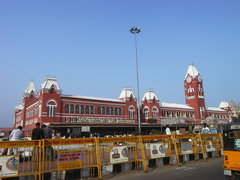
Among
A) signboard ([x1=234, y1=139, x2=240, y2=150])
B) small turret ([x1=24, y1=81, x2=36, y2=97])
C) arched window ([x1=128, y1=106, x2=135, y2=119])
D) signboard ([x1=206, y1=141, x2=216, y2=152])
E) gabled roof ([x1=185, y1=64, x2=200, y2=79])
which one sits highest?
gabled roof ([x1=185, y1=64, x2=200, y2=79])

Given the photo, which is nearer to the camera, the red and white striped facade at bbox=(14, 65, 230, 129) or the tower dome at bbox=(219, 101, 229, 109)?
the red and white striped facade at bbox=(14, 65, 230, 129)

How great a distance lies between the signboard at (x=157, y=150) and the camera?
9.72 m

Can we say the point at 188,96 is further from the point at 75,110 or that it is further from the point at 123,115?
the point at 75,110

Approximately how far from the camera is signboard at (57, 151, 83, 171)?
284 inches

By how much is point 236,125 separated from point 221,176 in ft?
8.23

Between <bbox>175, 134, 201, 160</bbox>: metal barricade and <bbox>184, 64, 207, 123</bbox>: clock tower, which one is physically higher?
<bbox>184, 64, 207, 123</bbox>: clock tower

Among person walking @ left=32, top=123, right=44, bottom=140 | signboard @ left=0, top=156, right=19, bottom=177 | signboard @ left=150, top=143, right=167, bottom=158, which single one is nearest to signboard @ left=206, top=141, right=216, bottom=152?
signboard @ left=150, top=143, right=167, bottom=158

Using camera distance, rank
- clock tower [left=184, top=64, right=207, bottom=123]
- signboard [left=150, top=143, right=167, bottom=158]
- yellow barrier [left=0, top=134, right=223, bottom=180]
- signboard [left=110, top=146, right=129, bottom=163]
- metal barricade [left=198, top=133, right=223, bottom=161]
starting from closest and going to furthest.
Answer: yellow barrier [left=0, top=134, right=223, bottom=180]
signboard [left=110, top=146, right=129, bottom=163]
signboard [left=150, top=143, right=167, bottom=158]
metal barricade [left=198, top=133, right=223, bottom=161]
clock tower [left=184, top=64, right=207, bottom=123]

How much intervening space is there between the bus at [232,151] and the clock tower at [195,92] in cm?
6368

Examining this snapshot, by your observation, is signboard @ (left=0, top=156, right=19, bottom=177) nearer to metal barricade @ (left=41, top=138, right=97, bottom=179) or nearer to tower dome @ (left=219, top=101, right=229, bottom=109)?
metal barricade @ (left=41, top=138, right=97, bottom=179)

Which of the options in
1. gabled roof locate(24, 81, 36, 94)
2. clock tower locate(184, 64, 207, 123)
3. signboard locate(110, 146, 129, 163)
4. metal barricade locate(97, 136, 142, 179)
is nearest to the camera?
metal barricade locate(97, 136, 142, 179)

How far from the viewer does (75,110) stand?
139 feet

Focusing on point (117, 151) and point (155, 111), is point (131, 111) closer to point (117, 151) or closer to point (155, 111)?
point (155, 111)

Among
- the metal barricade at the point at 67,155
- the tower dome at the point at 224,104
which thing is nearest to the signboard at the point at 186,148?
the metal barricade at the point at 67,155
